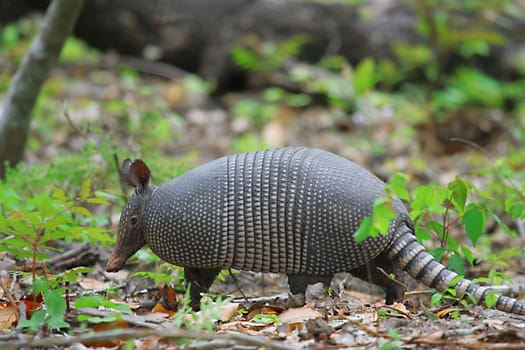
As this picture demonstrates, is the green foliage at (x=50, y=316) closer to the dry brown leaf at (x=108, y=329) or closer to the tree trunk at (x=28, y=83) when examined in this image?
the dry brown leaf at (x=108, y=329)

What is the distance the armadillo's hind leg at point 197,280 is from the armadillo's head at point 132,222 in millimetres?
460

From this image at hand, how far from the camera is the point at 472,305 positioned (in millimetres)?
5156

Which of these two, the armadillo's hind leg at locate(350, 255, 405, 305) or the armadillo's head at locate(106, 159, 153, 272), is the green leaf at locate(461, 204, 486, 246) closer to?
the armadillo's hind leg at locate(350, 255, 405, 305)

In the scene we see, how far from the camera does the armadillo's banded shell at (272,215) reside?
510 centimetres

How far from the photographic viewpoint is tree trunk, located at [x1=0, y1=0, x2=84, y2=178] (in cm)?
736

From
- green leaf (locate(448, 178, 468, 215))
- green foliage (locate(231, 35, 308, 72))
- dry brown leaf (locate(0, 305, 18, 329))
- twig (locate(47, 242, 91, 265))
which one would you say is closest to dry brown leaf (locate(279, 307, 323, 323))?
green leaf (locate(448, 178, 468, 215))

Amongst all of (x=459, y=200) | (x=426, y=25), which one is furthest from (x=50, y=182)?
(x=426, y=25)

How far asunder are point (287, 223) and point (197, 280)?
970 mm

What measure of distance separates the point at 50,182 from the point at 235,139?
5471 millimetres

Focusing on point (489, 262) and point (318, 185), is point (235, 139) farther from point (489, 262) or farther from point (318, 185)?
point (318, 185)

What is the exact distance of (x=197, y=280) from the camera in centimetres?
566

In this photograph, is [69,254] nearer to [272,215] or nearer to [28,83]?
[272,215]

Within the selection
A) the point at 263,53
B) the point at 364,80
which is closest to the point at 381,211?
the point at 364,80

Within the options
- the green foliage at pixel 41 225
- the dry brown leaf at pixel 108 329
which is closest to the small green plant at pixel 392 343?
the dry brown leaf at pixel 108 329
